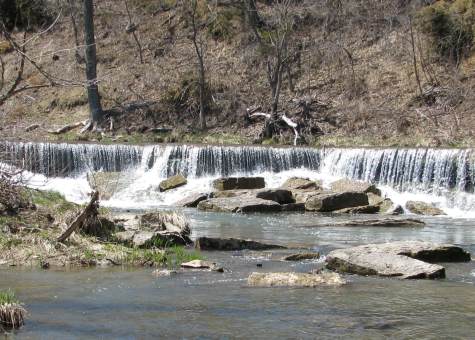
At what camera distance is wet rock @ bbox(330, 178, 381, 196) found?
22.0m

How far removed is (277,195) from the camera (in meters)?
21.1

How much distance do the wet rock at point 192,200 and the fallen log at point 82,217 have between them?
10077 millimetres

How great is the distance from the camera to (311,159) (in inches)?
1022

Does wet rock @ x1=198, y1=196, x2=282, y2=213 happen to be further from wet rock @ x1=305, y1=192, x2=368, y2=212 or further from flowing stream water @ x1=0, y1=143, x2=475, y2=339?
flowing stream water @ x1=0, y1=143, x2=475, y2=339

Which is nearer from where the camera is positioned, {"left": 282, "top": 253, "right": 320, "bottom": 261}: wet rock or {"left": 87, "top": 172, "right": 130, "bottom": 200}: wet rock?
{"left": 282, "top": 253, "right": 320, "bottom": 261}: wet rock

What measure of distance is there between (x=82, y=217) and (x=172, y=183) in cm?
1363

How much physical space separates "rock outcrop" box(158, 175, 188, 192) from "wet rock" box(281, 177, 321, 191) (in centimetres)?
322

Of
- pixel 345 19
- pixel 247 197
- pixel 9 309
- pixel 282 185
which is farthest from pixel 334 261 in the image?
pixel 345 19

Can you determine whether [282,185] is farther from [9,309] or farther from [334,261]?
[9,309]

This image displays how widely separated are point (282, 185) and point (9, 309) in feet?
56.1

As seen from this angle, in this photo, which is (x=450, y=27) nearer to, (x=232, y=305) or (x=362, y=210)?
(x=362, y=210)

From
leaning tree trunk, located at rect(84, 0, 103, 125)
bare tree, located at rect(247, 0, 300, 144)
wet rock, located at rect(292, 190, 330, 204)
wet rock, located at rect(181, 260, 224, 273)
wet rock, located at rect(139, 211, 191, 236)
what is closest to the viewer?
wet rock, located at rect(181, 260, 224, 273)

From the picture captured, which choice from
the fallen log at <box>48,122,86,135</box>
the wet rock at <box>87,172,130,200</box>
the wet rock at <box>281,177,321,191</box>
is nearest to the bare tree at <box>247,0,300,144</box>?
the wet rock at <box>281,177,321,191</box>

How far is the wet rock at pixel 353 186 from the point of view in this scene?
2198 cm
